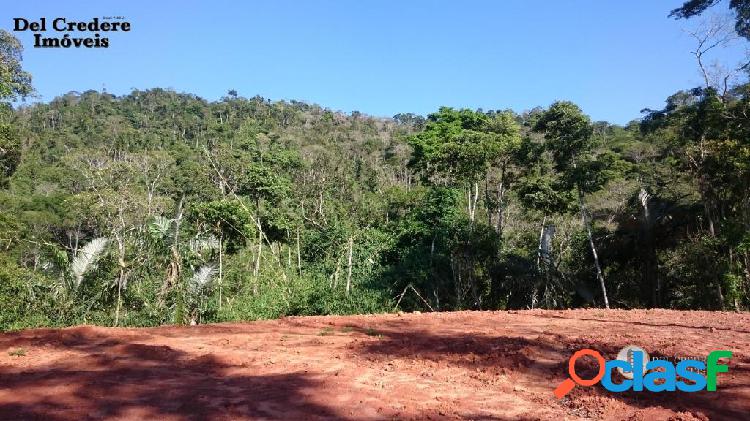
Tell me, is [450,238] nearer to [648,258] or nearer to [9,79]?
[648,258]

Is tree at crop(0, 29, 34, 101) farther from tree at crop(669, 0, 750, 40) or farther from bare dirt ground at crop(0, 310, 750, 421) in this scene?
tree at crop(669, 0, 750, 40)

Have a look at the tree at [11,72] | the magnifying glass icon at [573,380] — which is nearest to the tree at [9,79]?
the tree at [11,72]

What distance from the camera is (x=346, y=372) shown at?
14.7ft

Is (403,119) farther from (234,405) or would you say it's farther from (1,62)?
(234,405)

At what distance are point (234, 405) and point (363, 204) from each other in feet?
70.3

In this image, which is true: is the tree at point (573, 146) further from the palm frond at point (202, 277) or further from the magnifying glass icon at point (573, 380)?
the magnifying glass icon at point (573, 380)

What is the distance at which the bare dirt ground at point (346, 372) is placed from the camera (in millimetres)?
3498

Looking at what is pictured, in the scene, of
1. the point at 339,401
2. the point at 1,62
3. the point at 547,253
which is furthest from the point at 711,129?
the point at 1,62
